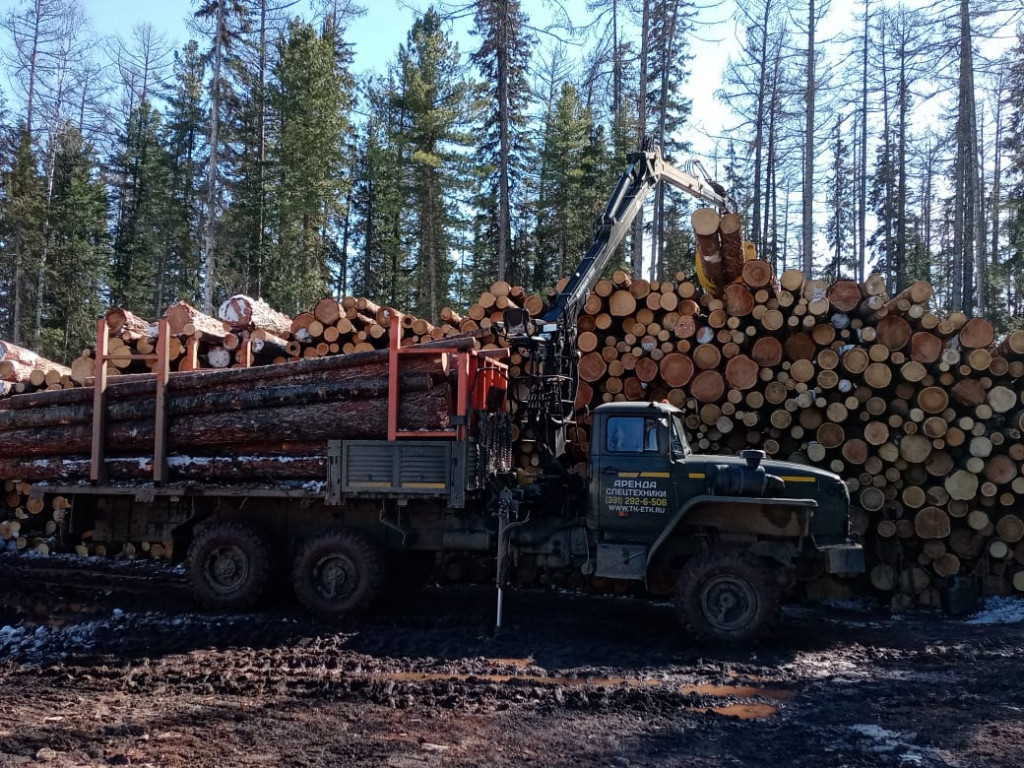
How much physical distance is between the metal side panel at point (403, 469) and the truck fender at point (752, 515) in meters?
2.18

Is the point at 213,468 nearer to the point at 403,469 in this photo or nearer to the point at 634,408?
the point at 403,469

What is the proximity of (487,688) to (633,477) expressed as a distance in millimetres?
2898

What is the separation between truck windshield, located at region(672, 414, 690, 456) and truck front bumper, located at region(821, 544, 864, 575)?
65.1 inches

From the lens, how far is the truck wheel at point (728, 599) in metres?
7.88

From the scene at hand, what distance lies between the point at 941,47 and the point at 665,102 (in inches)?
371

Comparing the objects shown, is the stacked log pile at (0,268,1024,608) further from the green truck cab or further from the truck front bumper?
the truck front bumper

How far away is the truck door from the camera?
28.1 ft

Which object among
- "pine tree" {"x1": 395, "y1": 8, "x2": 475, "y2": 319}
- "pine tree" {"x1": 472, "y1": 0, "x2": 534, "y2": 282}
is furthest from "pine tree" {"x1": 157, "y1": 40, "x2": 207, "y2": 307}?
"pine tree" {"x1": 472, "y1": 0, "x2": 534, "y2": 282}

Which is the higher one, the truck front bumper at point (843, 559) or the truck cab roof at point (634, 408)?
the truck cab roof at point (634, 408)

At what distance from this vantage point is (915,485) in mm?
10539

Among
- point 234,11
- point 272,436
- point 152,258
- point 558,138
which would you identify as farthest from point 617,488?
point 152,258

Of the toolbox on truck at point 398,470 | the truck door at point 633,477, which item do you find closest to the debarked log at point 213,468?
the toolbox on truck at point 398,470

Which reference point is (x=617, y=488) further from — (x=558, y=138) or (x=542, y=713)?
(x=558, y=138)

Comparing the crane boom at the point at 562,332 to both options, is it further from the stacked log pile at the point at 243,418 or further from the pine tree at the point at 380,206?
the pine tree at the point at 380,206
